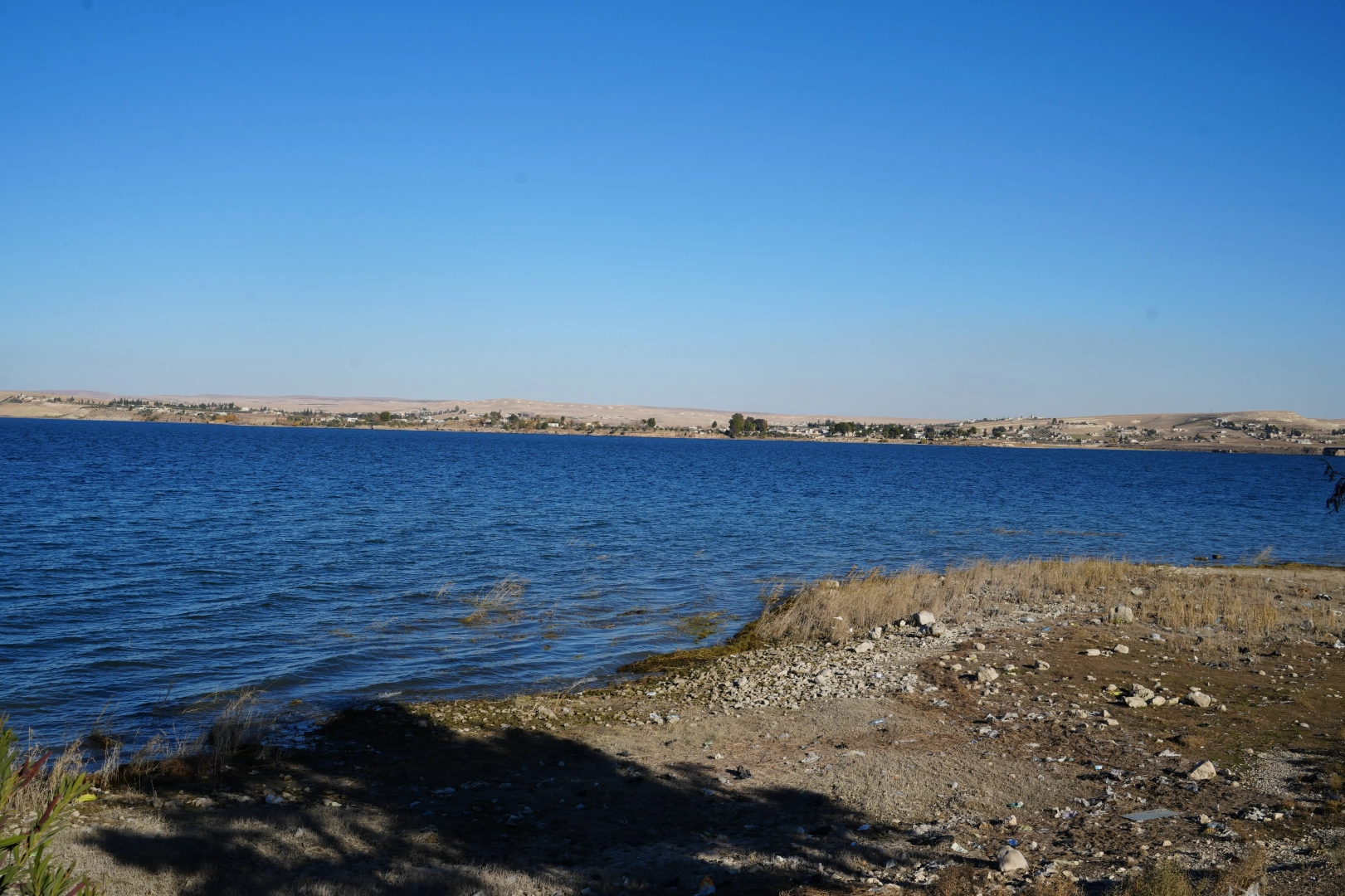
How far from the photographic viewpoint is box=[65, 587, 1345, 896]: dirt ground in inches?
329

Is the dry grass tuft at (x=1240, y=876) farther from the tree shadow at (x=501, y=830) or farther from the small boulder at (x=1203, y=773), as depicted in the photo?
the small boulder at (x=1203, y=773)

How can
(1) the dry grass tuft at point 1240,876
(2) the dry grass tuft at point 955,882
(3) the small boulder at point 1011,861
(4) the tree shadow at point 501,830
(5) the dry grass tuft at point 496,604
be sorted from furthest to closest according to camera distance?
1. (5) the dry grass tuft at point 496,604
2. (4) the tree shadow at point 501,830
3. (3) the small boulder at point 1011,861
4. (2) the dry grass tuft at point 955,882
5. (1) the dry grass tuft at point 1240,876

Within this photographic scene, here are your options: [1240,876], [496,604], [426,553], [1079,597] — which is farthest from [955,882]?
[426,553]

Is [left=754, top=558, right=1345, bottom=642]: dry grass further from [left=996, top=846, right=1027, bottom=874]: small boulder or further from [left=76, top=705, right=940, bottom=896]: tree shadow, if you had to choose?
[left=996, top=846, right=1027, bottom=874]: small boulder

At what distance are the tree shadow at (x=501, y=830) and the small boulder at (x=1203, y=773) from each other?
160 inches

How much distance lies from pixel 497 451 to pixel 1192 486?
8709cm

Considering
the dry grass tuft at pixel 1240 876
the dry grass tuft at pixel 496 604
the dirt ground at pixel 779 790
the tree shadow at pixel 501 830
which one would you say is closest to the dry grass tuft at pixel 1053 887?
the dirt ground at pixel 779 790

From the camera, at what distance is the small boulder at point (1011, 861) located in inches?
316

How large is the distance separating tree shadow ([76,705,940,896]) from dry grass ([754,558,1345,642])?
31.6 feet

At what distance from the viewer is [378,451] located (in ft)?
382

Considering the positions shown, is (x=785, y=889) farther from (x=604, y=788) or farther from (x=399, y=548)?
(x=399, y=548)

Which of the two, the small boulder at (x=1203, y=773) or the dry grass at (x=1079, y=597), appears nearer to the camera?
the small boulder at (x=1203, y=773)

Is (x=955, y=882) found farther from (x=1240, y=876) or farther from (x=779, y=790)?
(x=779, y=790)

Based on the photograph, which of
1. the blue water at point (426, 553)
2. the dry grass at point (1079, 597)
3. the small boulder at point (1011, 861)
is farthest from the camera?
the dry grass at point (1079, 597)
